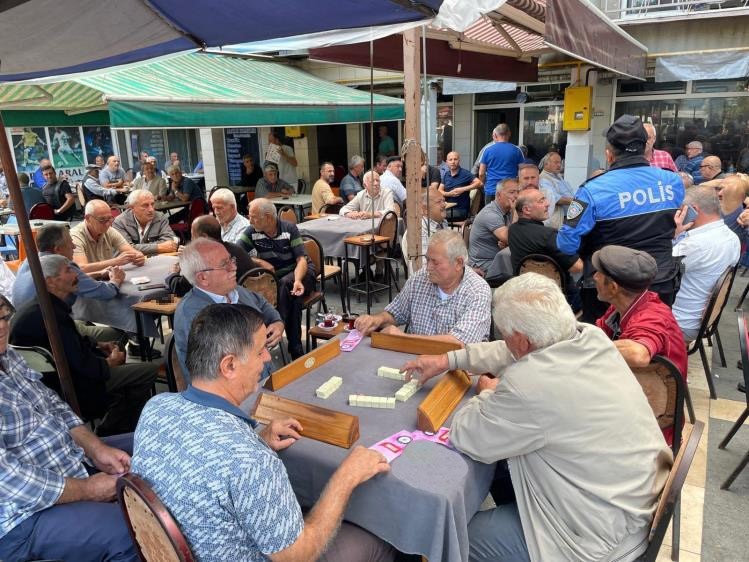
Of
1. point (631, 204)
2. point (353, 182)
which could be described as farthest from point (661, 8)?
point (631, 204)

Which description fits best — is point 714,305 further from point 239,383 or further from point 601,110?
point 601,110

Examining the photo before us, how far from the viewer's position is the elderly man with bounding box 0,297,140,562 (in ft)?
5.85

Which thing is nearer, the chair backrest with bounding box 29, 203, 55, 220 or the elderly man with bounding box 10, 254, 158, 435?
the elderly man with bounding box 10, 254, 158, 435

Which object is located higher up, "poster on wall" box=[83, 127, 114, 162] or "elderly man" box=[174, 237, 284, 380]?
"poster on wall" box=[83, 127, 114, 162]

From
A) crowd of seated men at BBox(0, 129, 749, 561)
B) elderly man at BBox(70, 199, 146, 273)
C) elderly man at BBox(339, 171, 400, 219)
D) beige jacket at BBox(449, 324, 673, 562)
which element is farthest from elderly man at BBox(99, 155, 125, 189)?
beige jacket at BBox(449, 324, 673, 562)

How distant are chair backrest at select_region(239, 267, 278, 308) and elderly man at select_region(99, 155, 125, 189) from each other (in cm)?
892

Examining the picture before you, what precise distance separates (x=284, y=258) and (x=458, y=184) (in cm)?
493

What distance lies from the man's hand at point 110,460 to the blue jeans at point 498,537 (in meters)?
1.46

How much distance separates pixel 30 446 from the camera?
200 centimetres

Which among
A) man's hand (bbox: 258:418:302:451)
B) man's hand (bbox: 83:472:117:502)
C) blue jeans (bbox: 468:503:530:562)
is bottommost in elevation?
blue jeans (bbox: 468:503:530:562)

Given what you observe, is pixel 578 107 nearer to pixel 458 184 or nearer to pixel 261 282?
pixel 458 184

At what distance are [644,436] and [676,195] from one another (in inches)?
84.0

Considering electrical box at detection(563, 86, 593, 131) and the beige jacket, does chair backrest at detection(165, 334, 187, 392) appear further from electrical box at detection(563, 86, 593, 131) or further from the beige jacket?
electrical box at detection(563, 86, 593, 131)

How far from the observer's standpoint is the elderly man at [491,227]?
490 cm
